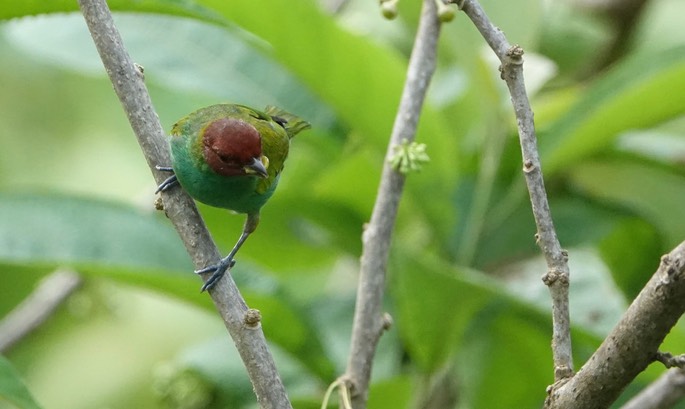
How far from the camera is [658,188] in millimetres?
2359

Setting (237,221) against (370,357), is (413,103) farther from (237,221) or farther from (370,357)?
(237,221)

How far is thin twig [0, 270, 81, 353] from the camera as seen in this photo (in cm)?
253

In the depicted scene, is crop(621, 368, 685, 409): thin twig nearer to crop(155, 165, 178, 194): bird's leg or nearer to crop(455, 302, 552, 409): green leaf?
crop(455, 302, 552, 409): green leaf

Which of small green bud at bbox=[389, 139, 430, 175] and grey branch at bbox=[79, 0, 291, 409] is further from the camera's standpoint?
small green bud at bbox=[389, 139, 430, 175]

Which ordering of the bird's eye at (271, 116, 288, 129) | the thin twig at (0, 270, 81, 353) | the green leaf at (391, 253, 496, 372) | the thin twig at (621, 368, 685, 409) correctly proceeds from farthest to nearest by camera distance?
the thin twig at (0, 270, 81, 353) → the green leaf at (391, 253, 496, 372) → the bird's eye at (271, 116, 288, 129) → the thin twig at (621, 368, 685, 409)

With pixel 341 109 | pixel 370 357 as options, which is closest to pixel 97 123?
pixel 341 109

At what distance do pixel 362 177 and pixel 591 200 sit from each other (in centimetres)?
62

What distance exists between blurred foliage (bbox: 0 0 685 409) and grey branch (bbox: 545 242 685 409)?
0.72m

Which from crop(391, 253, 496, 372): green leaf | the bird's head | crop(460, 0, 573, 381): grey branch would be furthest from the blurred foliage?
crop(460, 0, 573, 381): grey branch

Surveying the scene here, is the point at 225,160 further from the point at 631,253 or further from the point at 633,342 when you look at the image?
the point at 631,253

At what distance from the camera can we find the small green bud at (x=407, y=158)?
1584mm

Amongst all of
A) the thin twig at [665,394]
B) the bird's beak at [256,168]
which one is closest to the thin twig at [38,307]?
the bird's beak at [256,168]

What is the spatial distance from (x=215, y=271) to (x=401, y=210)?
112cm

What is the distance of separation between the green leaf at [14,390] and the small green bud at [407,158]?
0.65 m
